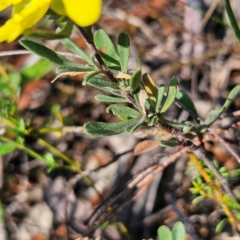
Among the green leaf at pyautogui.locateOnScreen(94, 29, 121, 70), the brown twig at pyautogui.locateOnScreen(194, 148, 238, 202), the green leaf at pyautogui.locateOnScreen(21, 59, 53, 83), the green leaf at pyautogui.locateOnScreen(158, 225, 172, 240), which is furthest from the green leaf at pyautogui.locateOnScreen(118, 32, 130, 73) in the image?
the green leaf at pyautogui.locateOnScreen(21, 59, 53, 83)

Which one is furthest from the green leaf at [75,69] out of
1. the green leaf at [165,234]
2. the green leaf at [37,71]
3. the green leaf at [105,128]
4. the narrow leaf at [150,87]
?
the green leaf at [37,71]

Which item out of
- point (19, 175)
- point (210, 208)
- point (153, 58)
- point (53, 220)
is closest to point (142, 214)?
point (210, 208)

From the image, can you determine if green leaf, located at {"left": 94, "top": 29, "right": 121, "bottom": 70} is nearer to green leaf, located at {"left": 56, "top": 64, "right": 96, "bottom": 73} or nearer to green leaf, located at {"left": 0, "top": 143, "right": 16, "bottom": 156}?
green leaf, located at {"left": 56, "top": 64, "right": 96, "bottom": 73}

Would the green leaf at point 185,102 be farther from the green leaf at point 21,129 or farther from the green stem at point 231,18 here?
the green leaf at point 21,129

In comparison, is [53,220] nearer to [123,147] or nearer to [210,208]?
[123,147]

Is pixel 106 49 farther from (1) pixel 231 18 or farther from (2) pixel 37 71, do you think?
(2) pixel 37 71

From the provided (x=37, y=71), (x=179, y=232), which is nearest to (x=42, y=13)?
(x=179, y=232)
